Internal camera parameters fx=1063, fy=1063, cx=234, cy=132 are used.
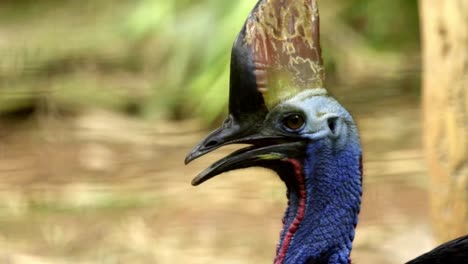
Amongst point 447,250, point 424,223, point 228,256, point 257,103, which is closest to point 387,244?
point 424,223

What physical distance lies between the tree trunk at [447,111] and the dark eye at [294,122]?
108cm

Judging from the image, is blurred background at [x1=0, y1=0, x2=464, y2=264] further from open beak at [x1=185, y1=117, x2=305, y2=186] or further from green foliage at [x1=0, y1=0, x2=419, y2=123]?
open beak at [x1=185, y1=117, x2=305, y2=186]

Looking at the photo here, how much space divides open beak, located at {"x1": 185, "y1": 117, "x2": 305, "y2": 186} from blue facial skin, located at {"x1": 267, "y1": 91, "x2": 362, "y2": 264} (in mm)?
37

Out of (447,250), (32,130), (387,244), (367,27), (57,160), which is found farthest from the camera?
(367,27)

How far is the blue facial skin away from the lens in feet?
7.41

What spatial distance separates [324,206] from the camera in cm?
230

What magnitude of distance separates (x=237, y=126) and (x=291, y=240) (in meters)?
0.29

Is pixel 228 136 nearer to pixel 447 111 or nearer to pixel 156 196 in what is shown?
pixel 447 111

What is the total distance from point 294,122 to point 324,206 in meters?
0.20

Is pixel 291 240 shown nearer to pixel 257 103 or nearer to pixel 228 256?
pixel 257 103

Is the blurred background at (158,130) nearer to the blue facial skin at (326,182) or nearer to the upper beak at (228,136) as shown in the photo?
the blue facial skin at (326,182)

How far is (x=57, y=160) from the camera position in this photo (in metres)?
5.36

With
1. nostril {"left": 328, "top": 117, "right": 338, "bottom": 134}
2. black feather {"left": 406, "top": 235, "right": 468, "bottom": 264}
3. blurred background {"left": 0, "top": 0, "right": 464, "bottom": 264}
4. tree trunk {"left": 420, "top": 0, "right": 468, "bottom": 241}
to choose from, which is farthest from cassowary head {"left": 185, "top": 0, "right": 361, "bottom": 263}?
blurred background {"left": 0, "top": 0, "right": 464, "bottom": 264}

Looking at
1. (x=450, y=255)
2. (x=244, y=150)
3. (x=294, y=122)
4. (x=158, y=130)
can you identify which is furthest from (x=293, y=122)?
(x=158, y=130)
